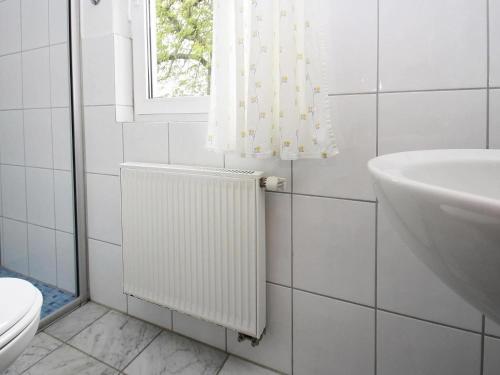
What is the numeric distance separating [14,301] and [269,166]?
834 mm

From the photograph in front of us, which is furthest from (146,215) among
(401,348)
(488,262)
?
(488,262)

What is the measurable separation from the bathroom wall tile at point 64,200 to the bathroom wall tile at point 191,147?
2.07ft

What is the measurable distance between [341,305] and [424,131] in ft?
2.00

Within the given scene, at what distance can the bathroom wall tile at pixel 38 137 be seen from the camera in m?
1.34

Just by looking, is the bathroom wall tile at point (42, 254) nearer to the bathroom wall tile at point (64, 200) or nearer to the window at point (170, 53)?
the bathroom wall tile at point (64, 200)

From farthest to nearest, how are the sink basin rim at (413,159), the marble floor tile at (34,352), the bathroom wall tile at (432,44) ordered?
the marble floor tile at (34,352), the bathroom wall tile at (432,44), the sink basin rim at (413,159)

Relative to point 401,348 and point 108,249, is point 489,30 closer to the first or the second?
point 401,348

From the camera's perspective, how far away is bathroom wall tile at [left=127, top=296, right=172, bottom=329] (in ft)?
4.39

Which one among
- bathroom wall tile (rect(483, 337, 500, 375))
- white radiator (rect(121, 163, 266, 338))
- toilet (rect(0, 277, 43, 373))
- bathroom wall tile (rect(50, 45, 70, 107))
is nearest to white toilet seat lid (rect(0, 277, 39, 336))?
toilet (rect(0, 277, 43, 373))

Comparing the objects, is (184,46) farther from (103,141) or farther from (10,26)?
(10,26)

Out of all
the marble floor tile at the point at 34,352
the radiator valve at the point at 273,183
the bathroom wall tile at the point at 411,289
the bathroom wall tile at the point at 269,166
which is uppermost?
the bathroom wall tile at the point at 269,166

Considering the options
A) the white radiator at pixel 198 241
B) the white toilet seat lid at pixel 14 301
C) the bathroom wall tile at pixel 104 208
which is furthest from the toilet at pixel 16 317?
the bathroom wall tile at pixel 104 208

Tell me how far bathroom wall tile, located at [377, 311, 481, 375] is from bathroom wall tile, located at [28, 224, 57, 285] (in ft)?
4.94

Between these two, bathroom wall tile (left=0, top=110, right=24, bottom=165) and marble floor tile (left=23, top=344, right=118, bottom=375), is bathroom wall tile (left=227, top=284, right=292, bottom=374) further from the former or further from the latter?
bathroom wall tile (left=0, top=110, right=24, bottom=165)
